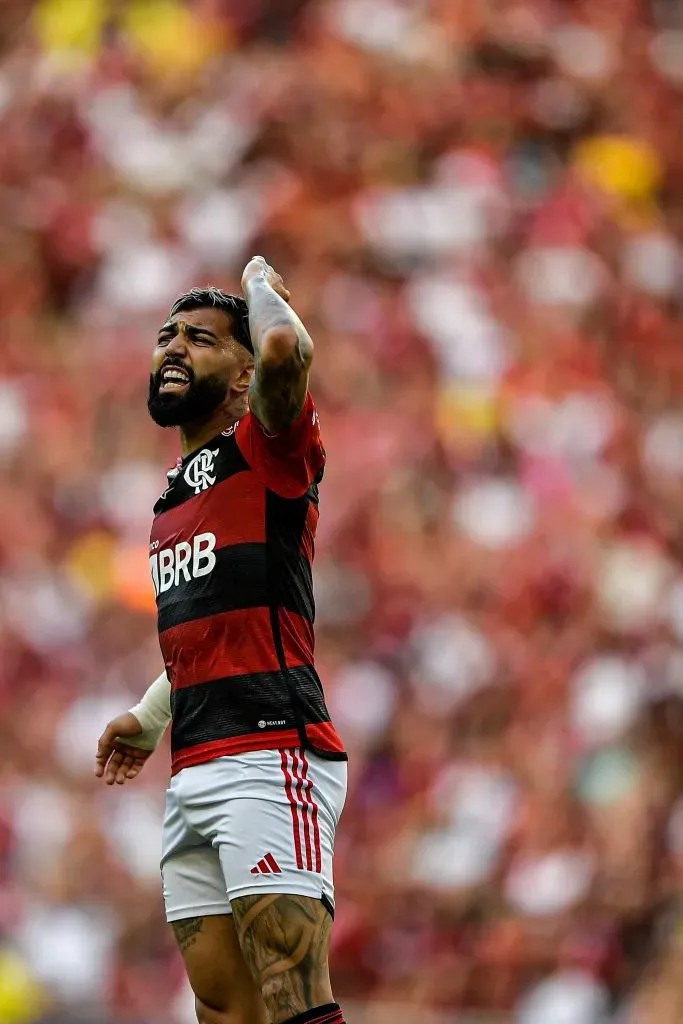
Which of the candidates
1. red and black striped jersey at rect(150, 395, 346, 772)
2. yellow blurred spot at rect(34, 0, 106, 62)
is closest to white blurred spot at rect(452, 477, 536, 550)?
yellow blurred spot at rect(34, 0, 106, 62)

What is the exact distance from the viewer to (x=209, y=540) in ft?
9.27

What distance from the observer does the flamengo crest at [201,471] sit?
2887mm

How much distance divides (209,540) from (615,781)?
5.69 m

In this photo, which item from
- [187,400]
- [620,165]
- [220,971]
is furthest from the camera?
[620,165]

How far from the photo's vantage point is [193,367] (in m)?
2.96

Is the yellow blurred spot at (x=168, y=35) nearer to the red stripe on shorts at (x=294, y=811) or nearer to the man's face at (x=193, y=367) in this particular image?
the man's face at (x=193, y=367)

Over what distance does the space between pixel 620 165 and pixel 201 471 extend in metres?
10.0

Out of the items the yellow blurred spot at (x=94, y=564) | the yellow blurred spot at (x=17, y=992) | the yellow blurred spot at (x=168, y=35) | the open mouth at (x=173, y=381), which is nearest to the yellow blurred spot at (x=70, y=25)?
the yellow blurred spot at (x=168, y=35)

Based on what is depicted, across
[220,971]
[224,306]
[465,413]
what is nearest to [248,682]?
[220,971]

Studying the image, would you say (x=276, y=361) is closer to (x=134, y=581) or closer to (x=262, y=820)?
(x=262, y=820)

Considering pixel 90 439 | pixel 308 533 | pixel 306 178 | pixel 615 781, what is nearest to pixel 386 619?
pixel 615 781

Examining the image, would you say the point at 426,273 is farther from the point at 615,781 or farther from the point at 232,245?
the point at 615,781

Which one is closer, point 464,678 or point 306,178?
point 464,678

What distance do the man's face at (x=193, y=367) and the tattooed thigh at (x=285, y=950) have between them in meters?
0.94
